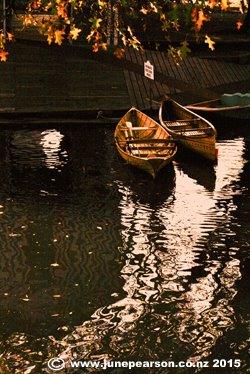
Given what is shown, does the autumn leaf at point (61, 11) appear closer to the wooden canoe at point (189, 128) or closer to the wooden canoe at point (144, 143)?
the wooden canoe at point (144, 143)

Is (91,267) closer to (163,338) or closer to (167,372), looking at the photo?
(163,338)

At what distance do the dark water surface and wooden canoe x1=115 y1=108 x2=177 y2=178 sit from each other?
579 mm

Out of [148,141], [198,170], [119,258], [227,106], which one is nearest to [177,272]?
[119,258]

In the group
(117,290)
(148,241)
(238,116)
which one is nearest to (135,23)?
(238,116)

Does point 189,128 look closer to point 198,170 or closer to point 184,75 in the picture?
point 198,170

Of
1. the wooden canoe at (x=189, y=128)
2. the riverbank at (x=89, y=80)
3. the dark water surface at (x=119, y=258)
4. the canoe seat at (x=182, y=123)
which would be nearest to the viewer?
the dark water surface at (x=119, y=258)

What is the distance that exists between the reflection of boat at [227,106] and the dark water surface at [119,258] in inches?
180

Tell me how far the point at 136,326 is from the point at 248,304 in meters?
2.93

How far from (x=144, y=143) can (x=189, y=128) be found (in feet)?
11.8

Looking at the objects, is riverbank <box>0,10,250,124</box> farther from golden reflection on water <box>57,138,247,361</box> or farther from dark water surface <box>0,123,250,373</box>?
golden reflection on water <box>57,138,247,361</box>

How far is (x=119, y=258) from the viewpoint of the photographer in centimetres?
1978

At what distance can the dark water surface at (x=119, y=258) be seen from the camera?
50.5 feet

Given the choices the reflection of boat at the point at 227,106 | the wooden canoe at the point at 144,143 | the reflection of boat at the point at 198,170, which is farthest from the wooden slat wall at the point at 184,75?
the reflection of boat at the point at 198,170

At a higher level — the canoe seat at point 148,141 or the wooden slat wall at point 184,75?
the wooden slat wall at point 184,75
